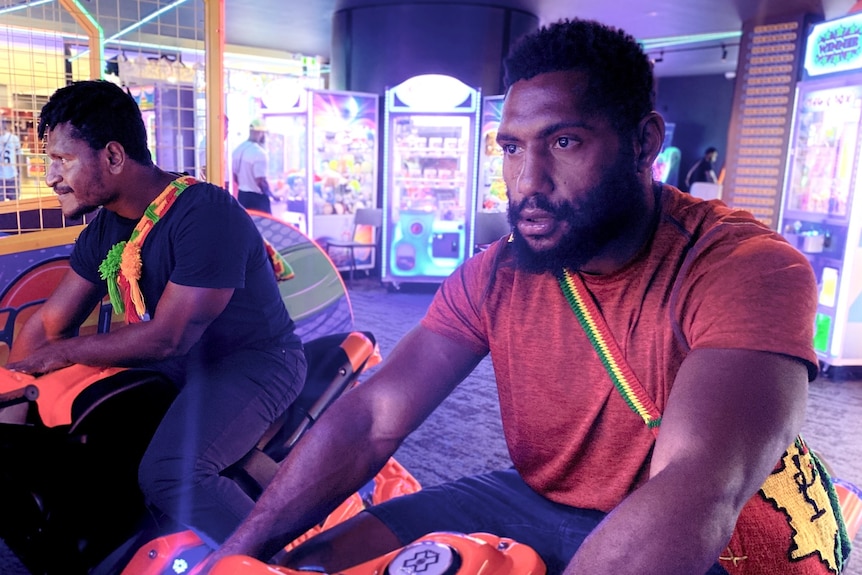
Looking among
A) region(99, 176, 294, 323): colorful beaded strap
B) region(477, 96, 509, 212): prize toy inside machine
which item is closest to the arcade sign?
region(477, 96, 509, 212): prize toy inside machine

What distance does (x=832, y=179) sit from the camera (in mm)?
4547

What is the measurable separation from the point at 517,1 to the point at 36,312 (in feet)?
20.0

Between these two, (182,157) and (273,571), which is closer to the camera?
(273,571)

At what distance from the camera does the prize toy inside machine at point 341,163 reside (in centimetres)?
707

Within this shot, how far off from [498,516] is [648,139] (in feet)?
2.29

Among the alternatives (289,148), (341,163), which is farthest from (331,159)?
(289,148)

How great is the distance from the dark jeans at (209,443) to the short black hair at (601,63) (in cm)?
107

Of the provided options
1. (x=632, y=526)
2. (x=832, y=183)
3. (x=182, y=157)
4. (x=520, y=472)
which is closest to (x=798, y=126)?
(x=832, y=183)

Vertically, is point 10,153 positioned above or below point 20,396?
above

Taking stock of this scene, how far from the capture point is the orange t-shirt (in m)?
0.95

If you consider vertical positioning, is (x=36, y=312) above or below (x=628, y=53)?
below

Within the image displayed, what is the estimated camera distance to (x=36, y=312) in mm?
2035

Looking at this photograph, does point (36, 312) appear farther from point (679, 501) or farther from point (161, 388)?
point (679, 501)

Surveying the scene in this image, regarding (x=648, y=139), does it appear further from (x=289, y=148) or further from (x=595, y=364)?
(x=289, y=148)
